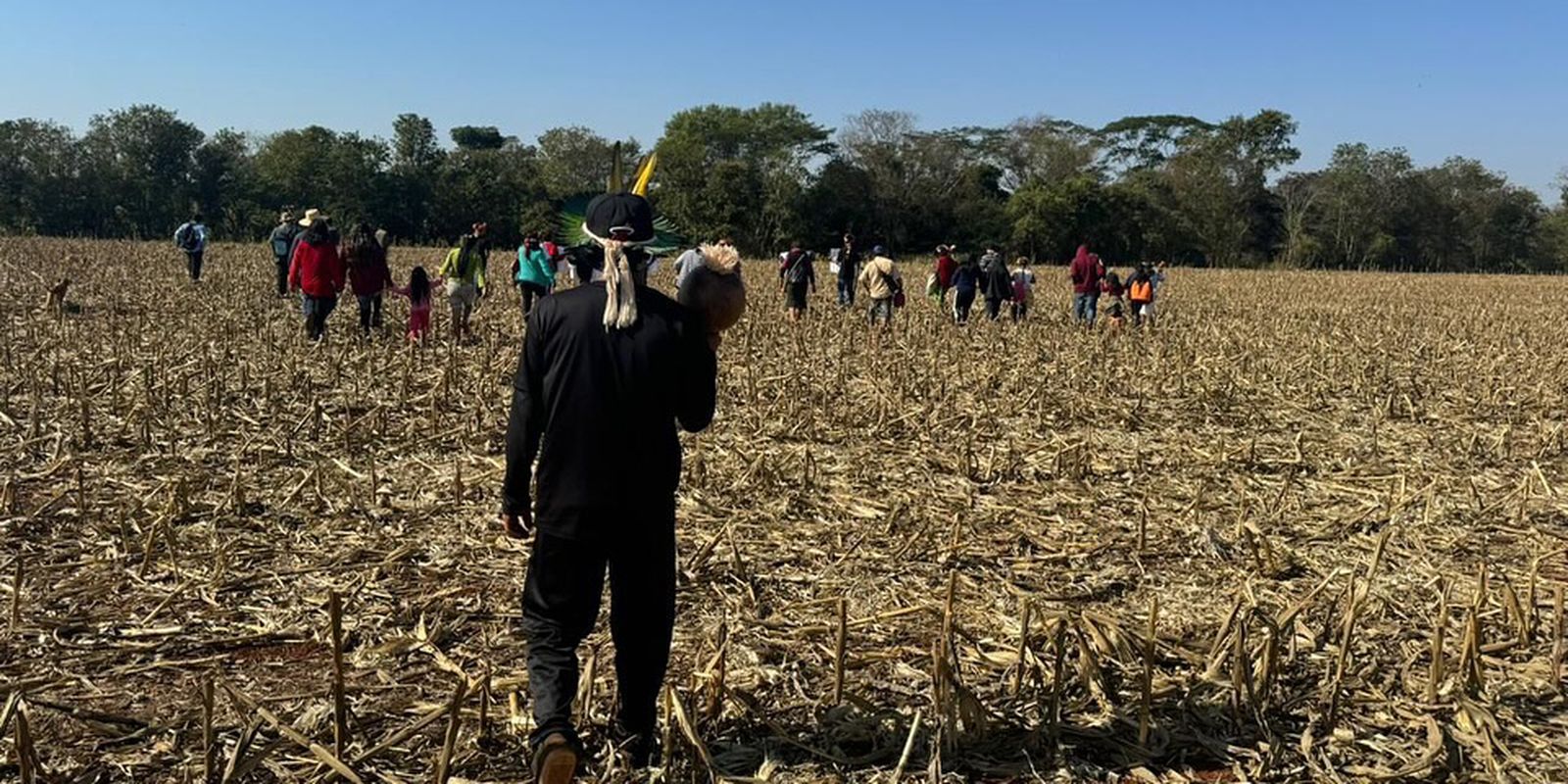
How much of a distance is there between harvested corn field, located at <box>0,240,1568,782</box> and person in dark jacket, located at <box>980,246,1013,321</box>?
16.0 ft

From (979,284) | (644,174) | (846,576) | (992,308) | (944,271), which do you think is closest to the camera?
(644,174)

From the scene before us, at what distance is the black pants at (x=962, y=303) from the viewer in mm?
15195

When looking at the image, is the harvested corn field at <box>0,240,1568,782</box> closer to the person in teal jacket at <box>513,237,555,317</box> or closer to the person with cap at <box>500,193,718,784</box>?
the person with cap at <box>500,193,718,784</box>

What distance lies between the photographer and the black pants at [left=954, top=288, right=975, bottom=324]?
15195 mm

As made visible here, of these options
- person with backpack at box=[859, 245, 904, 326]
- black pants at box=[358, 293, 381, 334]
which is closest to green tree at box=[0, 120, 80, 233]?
black pants at box=[358, 293, 381, 334]

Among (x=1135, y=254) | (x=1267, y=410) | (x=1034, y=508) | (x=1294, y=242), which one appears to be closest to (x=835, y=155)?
(x=1135, y=254)

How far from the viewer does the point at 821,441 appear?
8.00 meters

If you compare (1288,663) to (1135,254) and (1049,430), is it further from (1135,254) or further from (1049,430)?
(1135,254)

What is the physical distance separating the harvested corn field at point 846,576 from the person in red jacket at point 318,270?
1.03 meters

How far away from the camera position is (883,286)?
14484 millimetres

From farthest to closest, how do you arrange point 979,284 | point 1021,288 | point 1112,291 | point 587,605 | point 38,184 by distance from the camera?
point 38,184, point 1021,288, point 979,284, point 1112,291, point 587,605

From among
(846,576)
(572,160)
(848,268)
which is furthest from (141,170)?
(846,576)

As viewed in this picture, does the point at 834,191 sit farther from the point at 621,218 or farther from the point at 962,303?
the point at 621,218

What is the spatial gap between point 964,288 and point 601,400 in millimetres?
12676
